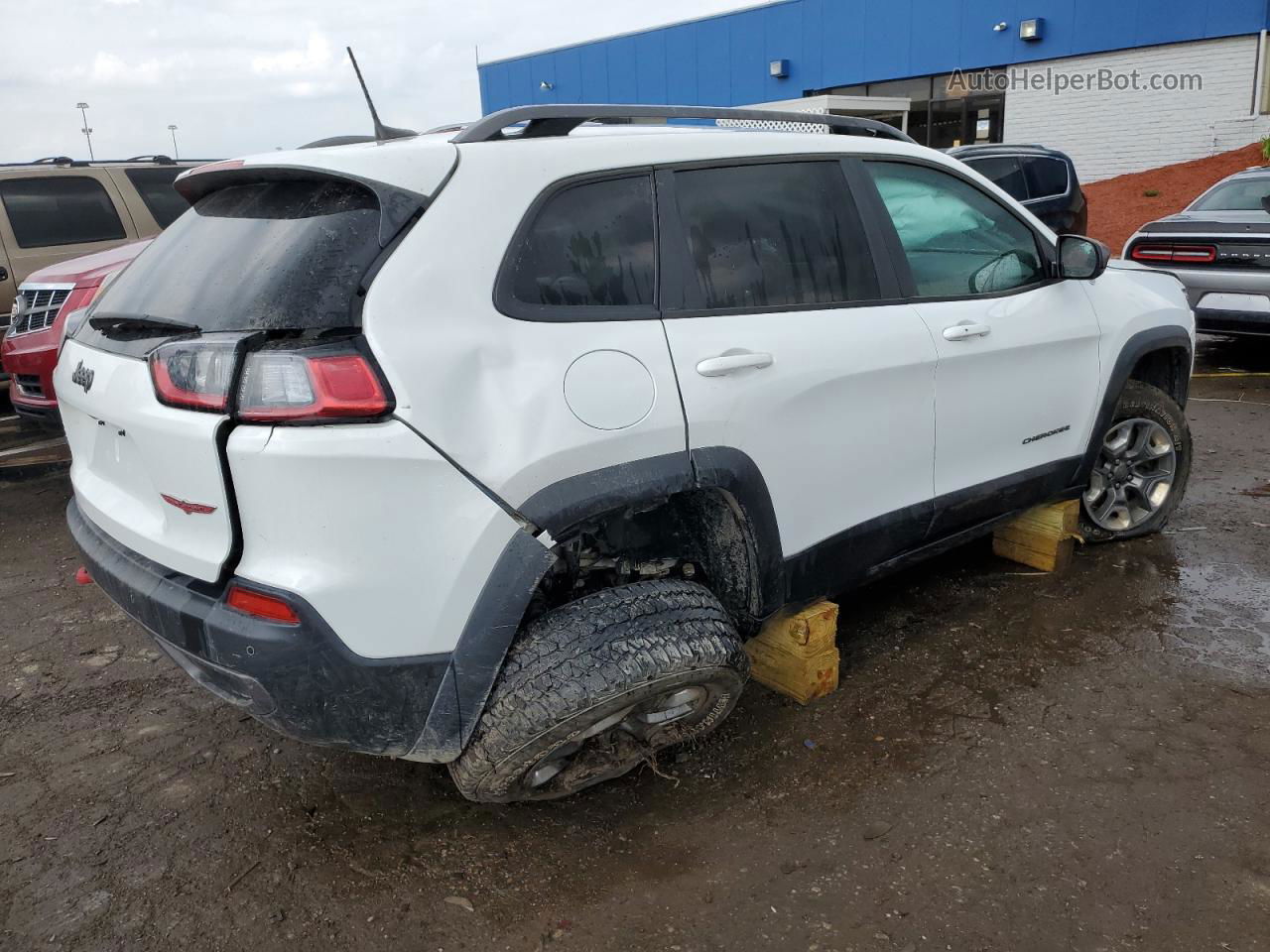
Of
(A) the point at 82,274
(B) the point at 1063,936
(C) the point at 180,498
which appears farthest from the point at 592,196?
(A) the point at 82,274

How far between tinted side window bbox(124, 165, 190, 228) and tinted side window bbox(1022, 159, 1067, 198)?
8014mm

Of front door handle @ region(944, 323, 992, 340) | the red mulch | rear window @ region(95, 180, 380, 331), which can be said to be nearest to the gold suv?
rear window @ region(95, 180, 380, 331)

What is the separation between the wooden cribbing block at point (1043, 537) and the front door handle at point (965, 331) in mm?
1030

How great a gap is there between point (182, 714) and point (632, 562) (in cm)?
174

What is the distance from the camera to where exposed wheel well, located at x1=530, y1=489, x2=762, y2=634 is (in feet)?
8.46

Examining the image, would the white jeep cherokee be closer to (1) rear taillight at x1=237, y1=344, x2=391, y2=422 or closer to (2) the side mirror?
(1) rear taillight at x1=237, y1=344, x2=391, y2=422

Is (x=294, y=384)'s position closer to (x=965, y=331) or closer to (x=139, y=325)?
(x=139, y=325)

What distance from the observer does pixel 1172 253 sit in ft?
25.6

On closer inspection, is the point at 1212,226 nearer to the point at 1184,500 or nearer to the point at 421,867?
the point at 1184,500

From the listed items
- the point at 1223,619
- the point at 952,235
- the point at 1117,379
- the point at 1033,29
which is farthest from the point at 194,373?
the point at 1033,29

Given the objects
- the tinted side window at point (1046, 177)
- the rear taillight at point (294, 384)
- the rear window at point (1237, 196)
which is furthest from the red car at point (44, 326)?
the rear window at point (1237, 196)

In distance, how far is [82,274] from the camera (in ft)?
19.1

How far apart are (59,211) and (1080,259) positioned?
7.64 metres

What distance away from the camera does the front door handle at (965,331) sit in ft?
10.3
